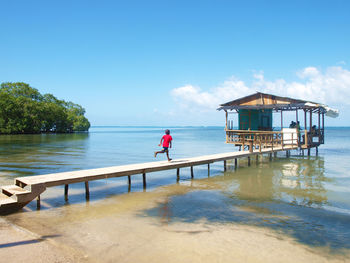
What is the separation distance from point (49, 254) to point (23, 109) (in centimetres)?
7145

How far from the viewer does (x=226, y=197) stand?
34.4 feet

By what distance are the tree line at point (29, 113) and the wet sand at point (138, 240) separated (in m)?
65.9

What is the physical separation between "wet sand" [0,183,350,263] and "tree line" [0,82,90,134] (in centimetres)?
6589

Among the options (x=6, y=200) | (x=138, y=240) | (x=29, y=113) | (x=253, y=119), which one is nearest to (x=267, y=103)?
(x=253, y=119)

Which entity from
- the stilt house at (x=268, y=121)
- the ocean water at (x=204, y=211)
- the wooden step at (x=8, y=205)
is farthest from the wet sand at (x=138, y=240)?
the stilt house at (x=268, y=121)

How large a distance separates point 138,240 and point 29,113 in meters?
72.0

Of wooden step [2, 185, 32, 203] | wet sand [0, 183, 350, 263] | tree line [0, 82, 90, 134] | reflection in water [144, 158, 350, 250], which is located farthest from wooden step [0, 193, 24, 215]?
tree line [0, 82, 90, 134]

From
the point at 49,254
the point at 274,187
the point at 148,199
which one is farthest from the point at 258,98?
the point at 49,254

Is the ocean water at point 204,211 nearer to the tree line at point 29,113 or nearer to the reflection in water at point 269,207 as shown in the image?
the reflection in water at point 269,207

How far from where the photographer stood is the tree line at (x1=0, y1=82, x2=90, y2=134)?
211ft

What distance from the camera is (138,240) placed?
20.6 ft

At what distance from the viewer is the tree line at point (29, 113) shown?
6438 cm

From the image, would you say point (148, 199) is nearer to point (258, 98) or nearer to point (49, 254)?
point (49, 254)

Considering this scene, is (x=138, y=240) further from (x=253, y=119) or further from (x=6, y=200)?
(x=253, y=119)
